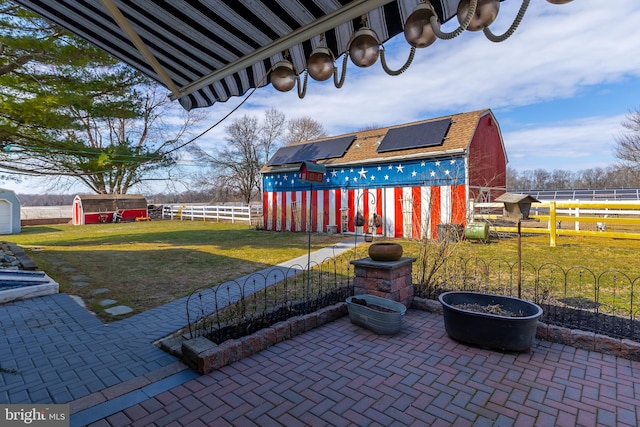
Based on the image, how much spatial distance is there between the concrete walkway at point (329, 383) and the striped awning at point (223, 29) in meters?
2.66

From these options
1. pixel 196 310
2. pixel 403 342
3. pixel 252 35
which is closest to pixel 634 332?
pixel 403 342

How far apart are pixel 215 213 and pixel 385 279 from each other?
2156 centimetres

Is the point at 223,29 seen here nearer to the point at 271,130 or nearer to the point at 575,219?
the point at 575,219

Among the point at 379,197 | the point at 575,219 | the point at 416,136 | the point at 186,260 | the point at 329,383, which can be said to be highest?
the point at 416,136

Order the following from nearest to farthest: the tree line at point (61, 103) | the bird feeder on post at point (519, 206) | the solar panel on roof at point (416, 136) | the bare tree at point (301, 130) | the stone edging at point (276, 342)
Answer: the stone edging at point (276, 342) → the bird feeder on post at point (519, 206) → the tree line at point (61, 103) → the solar panel on roof at point (416, 136) → the bare tree at point (301, 130)

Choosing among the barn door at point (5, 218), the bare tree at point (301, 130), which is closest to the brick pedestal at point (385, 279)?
the barn door at point (5, 218)

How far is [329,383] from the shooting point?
2658 mm

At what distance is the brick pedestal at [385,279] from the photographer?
13.2 ft

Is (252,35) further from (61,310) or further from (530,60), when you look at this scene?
(61,310)

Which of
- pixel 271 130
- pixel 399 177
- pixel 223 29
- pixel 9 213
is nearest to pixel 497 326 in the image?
pixel 223 29

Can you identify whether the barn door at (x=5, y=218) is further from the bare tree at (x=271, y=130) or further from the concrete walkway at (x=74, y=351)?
the bare tree at (x=271, y=130)

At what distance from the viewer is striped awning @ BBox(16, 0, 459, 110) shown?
1.95 metres

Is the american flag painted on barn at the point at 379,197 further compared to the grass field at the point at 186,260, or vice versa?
the american flag painted on barn at the point at 379,197

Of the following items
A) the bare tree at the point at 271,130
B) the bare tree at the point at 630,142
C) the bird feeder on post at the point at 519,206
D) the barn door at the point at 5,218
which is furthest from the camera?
the bare tree at the point at 271,130
